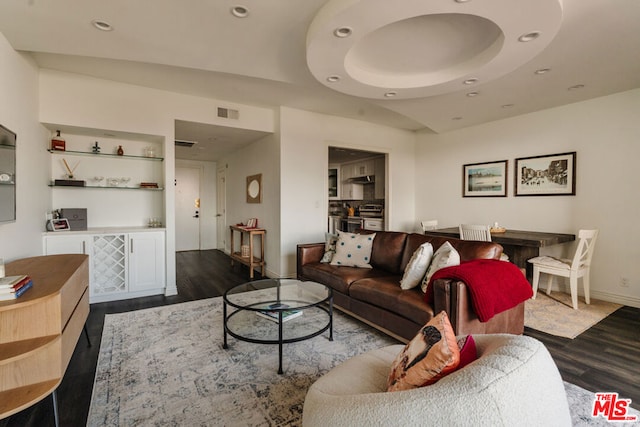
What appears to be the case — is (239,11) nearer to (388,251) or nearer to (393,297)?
(393,297)

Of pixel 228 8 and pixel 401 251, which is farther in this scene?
pixel 401 251

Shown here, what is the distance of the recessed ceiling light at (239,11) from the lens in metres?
2.00

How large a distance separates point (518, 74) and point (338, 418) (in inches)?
139

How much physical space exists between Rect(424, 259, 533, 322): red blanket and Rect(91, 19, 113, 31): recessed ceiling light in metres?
3.02

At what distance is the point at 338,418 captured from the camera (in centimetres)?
98

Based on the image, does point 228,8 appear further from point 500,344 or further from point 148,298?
point 148,298

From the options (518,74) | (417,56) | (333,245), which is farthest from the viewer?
(333,245)

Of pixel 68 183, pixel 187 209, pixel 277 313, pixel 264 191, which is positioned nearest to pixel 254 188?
pixel 264 191

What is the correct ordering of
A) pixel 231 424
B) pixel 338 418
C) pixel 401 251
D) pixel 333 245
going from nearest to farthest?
pixel 338 418 < pixel 231 424 < pixel 401 251 < pixel 333 245

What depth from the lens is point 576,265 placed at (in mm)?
3371

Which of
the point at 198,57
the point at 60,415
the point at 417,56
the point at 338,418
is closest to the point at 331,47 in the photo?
the point at 417,56

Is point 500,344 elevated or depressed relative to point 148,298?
elevated

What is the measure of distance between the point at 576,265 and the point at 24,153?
5.74m

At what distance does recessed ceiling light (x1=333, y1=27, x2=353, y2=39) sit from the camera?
2.07 metres
